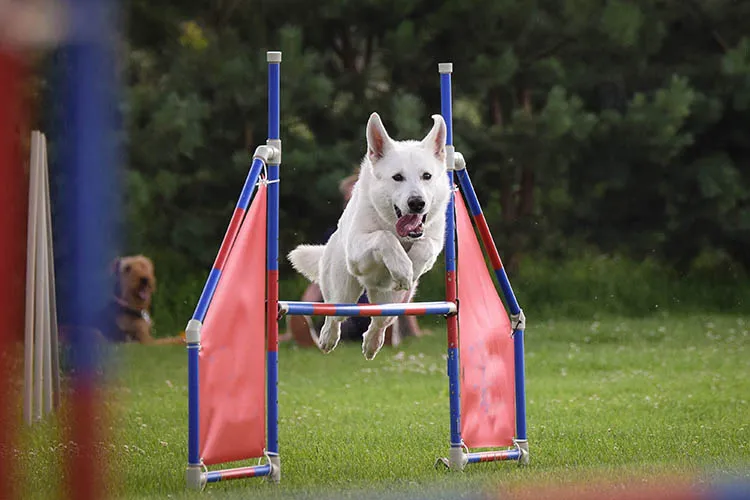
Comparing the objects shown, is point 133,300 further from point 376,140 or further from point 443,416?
point 376,140

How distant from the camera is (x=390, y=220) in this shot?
4484mm

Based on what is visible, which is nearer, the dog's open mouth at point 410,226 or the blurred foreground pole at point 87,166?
the blurred foreground pole at point 87,166

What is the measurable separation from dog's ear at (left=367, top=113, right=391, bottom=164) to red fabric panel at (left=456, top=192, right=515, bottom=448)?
586 mm

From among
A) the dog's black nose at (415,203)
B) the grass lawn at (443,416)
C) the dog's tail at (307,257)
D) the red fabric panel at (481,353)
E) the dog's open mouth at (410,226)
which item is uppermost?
the dog's black nose at (415,203)

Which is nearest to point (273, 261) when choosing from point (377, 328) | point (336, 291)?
point (336, 291)

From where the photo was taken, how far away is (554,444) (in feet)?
19.2

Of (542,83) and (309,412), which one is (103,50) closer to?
(309,412)

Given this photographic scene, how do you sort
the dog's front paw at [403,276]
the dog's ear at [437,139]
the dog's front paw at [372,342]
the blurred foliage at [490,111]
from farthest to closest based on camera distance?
the blurred foliage at [490,111], the dog's front paw at [372,342], the dog's ear at [437,139], the dog's front paw at [403,276]

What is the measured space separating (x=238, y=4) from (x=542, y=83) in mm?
3633

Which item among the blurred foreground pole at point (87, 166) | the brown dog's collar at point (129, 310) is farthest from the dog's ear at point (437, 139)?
the brown dog's collar at point (129, 310)

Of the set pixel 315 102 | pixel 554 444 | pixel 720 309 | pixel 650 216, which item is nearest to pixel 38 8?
pixel 554 444

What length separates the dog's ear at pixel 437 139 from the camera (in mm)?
4621

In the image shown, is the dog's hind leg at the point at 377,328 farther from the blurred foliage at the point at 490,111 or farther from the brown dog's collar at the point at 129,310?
the blurred foliage at the point at 490,111

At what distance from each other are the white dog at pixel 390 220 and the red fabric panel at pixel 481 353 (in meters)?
0.39
